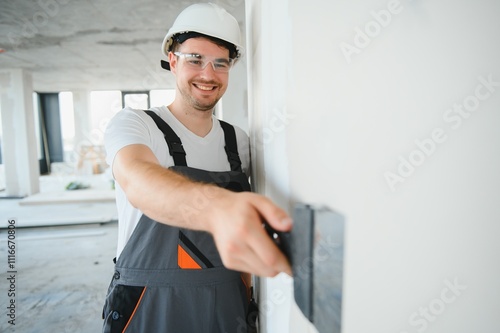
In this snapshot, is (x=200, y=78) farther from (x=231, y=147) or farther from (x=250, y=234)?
(x=250, y=234)

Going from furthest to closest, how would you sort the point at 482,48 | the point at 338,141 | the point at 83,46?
the point at 83,46 → the point at 338,141 → the point at 482,48

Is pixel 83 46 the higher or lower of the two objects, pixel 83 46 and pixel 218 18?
the higher

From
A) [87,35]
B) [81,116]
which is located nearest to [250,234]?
[87,35]

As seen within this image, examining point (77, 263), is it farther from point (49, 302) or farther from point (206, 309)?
point (206, 309)

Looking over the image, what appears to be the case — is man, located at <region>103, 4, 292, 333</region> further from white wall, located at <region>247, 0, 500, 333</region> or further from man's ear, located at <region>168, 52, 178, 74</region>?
white wall, located at <region>247, 0, 500, 333</region>

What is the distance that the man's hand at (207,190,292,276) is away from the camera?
0.40 metres

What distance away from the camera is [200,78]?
4.00 ft

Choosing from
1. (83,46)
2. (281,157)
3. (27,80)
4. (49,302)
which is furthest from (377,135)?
(27,80)

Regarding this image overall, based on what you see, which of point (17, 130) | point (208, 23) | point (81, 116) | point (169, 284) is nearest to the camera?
point (169, 284)

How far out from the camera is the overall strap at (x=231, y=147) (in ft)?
4.00

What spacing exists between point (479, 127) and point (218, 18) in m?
1.09

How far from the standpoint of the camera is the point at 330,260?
385 mm

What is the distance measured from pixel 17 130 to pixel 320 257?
785 centimetres

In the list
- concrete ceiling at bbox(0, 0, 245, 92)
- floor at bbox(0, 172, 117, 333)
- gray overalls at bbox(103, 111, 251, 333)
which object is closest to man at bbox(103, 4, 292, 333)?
gray overalls at bbox(103, 111, 251, 333)
